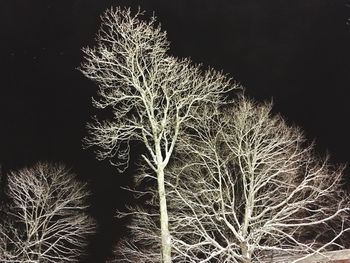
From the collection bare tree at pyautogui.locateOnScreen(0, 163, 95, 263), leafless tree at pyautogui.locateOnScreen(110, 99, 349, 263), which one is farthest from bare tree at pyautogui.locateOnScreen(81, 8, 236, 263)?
bare tree at pyautogui.locateOnScreen(0, 163, 95, 263)

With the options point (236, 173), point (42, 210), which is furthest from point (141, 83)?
point (42, 210)

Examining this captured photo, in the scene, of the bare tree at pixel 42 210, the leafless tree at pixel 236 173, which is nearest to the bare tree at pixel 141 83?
the leafless tree at pixel 236 173

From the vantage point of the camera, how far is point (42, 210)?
29422mm

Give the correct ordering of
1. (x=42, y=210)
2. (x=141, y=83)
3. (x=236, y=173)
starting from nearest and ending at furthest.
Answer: (x=141, y=83) → (x=236, y=173) → (x=42, y=210)

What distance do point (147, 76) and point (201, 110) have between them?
4.23 meters

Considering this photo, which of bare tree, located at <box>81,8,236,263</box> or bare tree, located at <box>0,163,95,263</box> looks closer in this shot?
bare tree, located at <box>81,8,236,263</box>

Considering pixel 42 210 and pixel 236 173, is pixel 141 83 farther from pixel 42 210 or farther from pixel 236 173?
pixel 42 210

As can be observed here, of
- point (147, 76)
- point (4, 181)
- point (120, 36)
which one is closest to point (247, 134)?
point (147, 76)

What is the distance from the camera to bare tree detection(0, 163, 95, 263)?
2853 cm

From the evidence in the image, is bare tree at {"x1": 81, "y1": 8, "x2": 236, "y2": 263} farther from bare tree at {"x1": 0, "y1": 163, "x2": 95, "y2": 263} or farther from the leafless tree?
bare tree at {"x1": 0, "y1": 163, "x2": 95, "y2": 263}

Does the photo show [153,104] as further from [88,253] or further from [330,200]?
[88,253]

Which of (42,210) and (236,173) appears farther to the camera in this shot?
(42,210)

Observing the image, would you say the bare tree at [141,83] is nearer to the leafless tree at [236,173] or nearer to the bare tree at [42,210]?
the leafless tree at [236,173]

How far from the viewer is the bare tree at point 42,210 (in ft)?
93.6
